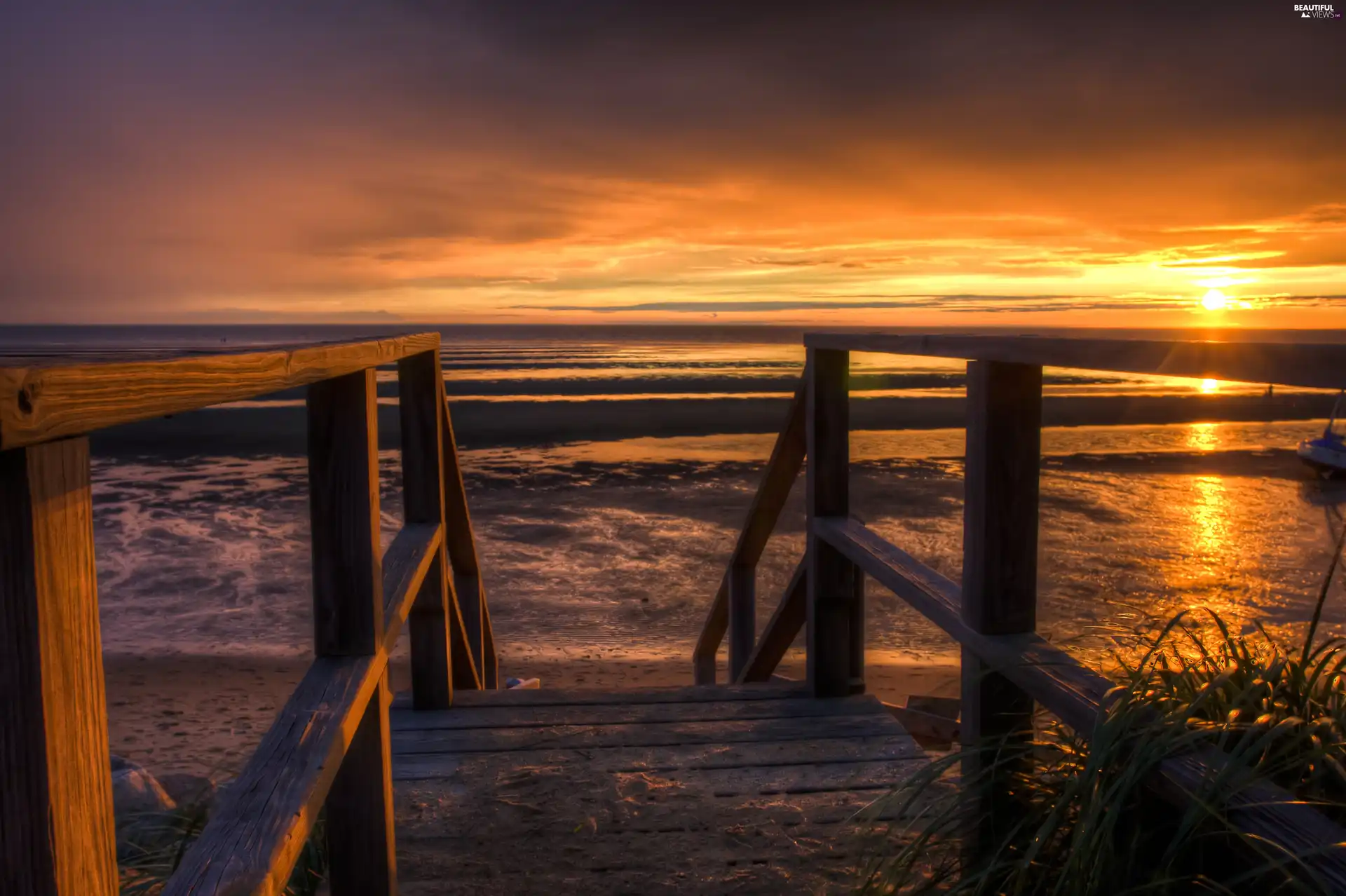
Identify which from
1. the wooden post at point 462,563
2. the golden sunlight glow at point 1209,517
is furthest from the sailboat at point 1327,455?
the wooden post at point 462,563

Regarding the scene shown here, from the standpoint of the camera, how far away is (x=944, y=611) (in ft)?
7.72

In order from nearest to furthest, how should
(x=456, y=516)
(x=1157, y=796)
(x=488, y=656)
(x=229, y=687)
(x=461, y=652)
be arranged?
(x=1157, y=796), (x=456, y=516), (x=461, y=652), (x=488, y=656), (x=229, y=687)

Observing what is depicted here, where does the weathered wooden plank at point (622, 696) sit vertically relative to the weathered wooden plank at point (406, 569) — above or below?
below

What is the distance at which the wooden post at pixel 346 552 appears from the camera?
1920 millimetres

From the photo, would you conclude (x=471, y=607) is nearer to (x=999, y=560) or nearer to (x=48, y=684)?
(x=999, y=560)

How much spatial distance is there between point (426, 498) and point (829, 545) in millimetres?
1598

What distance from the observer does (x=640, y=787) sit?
3.02m

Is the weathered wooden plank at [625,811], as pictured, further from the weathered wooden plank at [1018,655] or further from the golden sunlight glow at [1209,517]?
the golden sunlight glow at [1209,517]

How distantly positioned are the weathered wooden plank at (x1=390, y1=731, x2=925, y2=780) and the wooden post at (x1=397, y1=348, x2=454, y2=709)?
0.42 m

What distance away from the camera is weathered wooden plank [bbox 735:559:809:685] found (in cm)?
405

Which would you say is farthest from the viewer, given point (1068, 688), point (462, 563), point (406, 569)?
point (462, 563)

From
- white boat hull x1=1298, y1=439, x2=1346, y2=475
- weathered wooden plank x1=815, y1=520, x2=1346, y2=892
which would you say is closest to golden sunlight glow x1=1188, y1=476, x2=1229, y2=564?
white boat hull x1=1298, y1=439, x2=1346, y2=475

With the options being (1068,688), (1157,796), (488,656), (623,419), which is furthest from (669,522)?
(623,419)

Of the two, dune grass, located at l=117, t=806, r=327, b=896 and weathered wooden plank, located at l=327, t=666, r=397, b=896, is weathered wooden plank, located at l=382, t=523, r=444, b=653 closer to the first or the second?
weathered wooden plank, located at l=327, t=666, r=397, b=896
